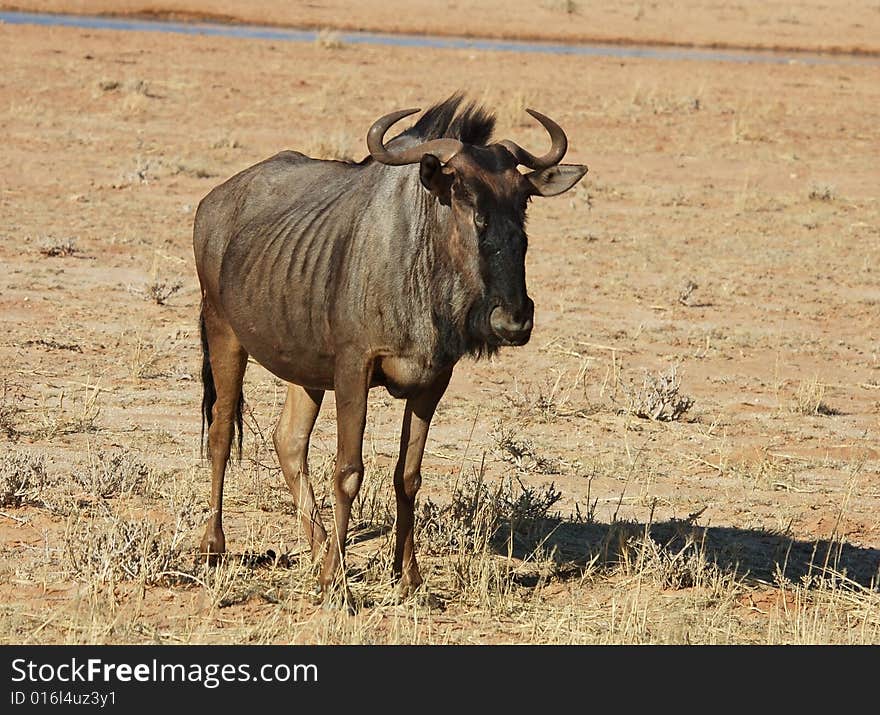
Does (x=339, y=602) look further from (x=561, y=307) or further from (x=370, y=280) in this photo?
(x=561, y=307)

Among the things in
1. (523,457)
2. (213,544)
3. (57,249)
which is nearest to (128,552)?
(213,544)

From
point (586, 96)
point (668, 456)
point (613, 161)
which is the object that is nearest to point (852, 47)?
point (586, 96)

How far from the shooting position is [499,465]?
7.94m

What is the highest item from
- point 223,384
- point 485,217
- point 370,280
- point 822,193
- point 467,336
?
point 485,217

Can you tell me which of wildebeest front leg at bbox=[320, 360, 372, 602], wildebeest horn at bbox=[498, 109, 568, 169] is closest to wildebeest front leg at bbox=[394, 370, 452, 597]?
wildebeest front leg at bbox=[320, 360, 372, 602]

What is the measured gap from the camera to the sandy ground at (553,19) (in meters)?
36.6

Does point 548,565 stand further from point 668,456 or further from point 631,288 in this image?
point 631,288

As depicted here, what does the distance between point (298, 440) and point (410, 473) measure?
2.90 ft

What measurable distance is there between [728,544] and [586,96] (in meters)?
18.0

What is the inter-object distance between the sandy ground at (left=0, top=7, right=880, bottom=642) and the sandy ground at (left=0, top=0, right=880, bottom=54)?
12.5 m

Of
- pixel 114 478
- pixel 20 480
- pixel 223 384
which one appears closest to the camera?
pixel 223 384

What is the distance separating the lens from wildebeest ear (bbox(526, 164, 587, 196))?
5.51 m

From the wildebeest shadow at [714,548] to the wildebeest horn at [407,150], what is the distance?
1849 mm

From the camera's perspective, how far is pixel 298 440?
6.57 m
